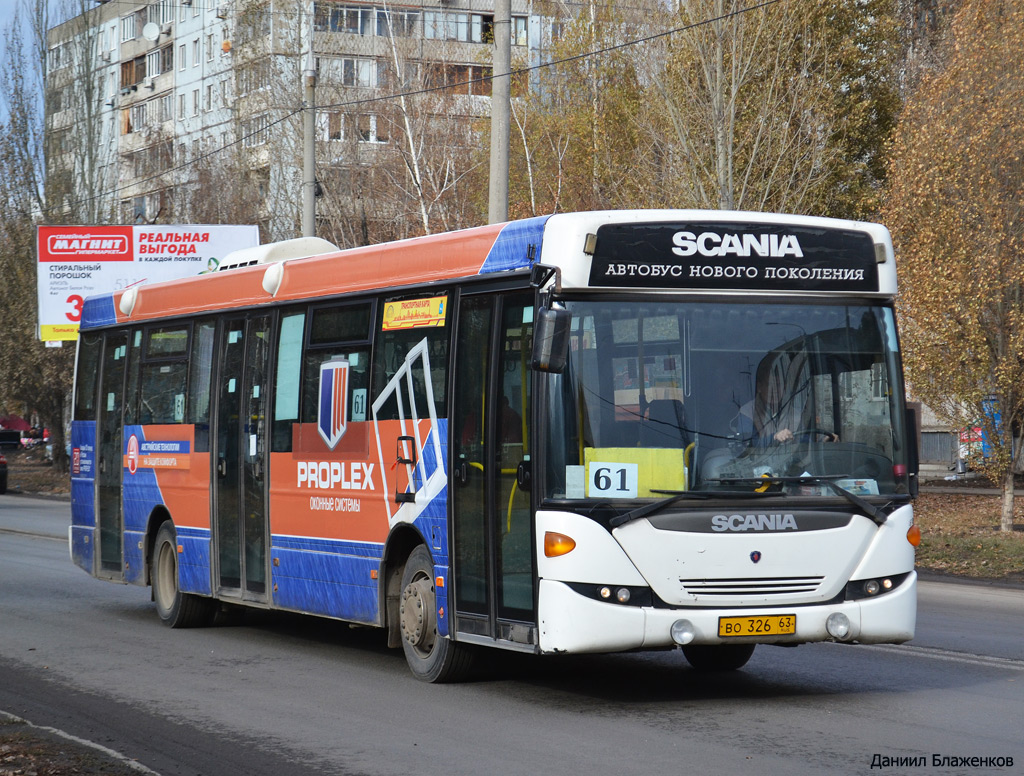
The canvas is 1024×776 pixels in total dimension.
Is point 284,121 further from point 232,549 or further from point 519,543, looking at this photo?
point 519,543

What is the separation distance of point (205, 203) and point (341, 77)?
8.36 m

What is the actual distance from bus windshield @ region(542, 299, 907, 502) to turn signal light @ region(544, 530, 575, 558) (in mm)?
236

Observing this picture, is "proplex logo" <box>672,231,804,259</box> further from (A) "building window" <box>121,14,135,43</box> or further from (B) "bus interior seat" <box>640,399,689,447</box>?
(A) "building window" <box>121,14,135,43</box>

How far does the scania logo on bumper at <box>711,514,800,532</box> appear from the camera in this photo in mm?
8656

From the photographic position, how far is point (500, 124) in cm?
1783

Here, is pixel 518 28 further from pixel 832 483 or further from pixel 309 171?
pixel 832 483

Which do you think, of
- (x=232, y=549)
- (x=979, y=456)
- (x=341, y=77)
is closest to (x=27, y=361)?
(x=341, y=77)

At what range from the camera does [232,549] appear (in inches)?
502

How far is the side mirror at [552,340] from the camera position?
841cm

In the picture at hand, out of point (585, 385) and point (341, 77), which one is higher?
point (341, 77)

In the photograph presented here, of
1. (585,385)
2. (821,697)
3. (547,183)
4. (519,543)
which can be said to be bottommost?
(821,697)

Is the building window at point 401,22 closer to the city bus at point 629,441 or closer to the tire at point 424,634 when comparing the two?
the city bus at point 629,441

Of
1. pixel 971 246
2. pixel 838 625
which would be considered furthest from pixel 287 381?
pixel 971 246

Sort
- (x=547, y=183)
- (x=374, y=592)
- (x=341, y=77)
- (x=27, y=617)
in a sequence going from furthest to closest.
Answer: (x=341, y=77), (x=547, y=183), (x=27, y=617), (x=374, y=592)
